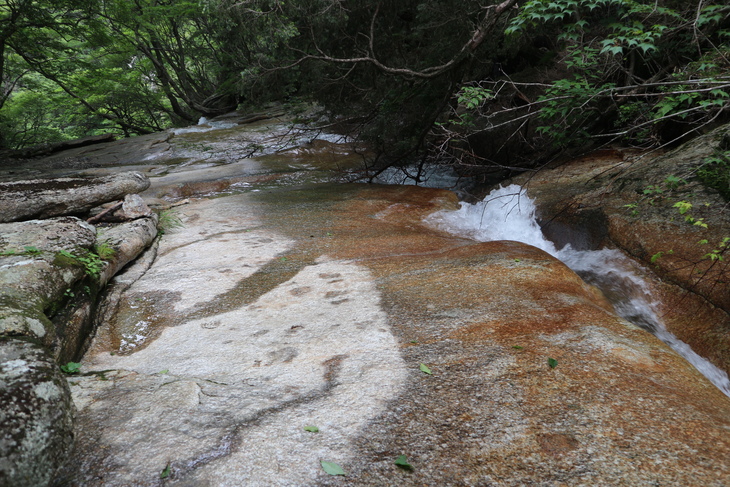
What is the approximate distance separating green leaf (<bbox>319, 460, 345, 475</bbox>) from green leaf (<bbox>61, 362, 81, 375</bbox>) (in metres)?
2.03

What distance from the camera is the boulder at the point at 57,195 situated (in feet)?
16.9

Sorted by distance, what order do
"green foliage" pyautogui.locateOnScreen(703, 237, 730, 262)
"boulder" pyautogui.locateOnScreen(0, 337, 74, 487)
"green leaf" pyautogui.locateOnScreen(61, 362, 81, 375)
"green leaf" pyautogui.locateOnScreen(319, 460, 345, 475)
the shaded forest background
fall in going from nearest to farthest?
"boulder" pyautogui.locateOnScreen(0, 337, 74, 487) < "green leaf" pyautogui.locateOnScreen(319, 460, 345, 475) < "green leaf" pyautogui.locateOnScreen(61, 362, 81, 375) < "green foliage" pyautogui.locateOnScreen(703, 237, 730, 262) < the shaded forest background

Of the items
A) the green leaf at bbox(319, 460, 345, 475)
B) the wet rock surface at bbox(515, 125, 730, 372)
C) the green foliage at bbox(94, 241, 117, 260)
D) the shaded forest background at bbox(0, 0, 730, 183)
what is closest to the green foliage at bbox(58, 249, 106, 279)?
the green foliage at bbox(94, 241, 117, 260)

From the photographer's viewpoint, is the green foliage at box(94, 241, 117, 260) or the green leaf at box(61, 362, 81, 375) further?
the green foliage at box(94, 241, 117, 260)

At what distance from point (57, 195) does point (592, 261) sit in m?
7.22

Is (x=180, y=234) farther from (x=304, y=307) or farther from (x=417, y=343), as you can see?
(x=417, y=343)

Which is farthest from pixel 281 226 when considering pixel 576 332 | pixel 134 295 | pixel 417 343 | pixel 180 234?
pixel 576 332

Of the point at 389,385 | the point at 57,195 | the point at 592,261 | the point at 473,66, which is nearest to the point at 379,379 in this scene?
the point at 389,385

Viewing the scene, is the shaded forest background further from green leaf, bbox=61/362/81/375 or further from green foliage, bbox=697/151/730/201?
green leaf, bbox=61/362/81/375

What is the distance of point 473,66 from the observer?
8320mm

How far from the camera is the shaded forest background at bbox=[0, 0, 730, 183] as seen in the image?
15.9ft

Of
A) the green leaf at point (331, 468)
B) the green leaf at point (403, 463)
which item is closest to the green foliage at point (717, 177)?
the green leaf at point (403, 463)

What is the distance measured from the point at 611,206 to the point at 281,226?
5028 millimetres

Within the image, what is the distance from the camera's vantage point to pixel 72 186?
5.90 m
